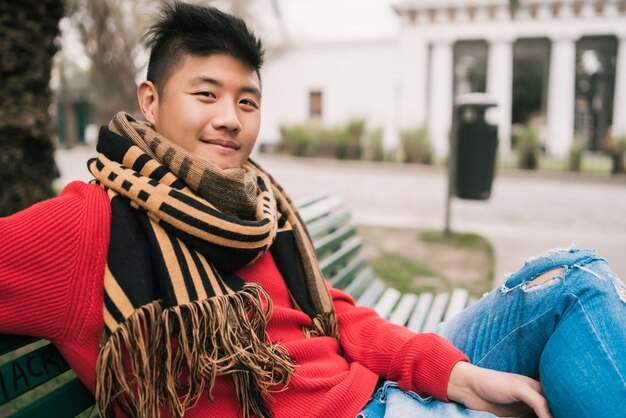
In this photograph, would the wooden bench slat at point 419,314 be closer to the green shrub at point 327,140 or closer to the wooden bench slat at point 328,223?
the wooden bench slat at point 328,223

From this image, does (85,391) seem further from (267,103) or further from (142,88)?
(267,103)

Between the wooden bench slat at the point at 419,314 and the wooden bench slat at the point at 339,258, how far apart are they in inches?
18.1

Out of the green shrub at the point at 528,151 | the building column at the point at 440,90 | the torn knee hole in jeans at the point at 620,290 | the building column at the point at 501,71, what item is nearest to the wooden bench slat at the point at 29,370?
the torn knee hole in jeans at the point at 620,290

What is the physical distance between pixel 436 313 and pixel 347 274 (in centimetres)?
51

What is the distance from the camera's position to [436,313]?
2922 millimetres

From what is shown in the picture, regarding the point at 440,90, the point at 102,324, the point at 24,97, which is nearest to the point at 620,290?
the point at 102,324

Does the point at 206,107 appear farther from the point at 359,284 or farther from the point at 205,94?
the point at 359,284

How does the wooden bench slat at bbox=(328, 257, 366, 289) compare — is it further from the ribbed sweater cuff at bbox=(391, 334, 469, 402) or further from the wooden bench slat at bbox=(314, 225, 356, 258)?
the ribbed sweater cuff at bbox=(391, 334, 469, 402)

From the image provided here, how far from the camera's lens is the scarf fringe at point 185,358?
1.25 meters

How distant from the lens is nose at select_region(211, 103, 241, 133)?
156 cm

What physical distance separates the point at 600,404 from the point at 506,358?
39cm

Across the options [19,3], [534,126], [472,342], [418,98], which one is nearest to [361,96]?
[418,98]

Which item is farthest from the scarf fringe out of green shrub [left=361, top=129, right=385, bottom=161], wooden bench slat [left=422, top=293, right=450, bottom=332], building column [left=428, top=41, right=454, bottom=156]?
building column [left=428, top=41, right=454, bottom=156]

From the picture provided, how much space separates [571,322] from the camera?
154 centimetres
